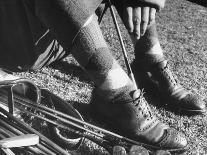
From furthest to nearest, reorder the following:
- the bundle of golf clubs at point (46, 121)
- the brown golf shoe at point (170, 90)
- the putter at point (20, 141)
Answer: the brown golf shoe at point (170, 90), the bundle of golf clubs at point (46, 121), the putter at point (20, 141)

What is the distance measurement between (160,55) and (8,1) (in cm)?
90

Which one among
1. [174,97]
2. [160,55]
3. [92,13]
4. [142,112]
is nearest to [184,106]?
[174,97]

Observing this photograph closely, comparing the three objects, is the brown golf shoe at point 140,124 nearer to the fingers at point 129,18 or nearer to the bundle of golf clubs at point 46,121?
the bundle of golf clubs at point 46,121

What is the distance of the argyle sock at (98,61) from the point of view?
1.67m

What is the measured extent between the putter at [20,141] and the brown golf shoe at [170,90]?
0.99 metres

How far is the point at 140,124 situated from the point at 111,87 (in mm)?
216

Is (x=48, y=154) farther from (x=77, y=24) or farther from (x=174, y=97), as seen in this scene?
(x=174, y=97)

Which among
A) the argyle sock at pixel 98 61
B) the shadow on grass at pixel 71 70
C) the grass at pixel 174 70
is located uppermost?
the argyle sock at pixel 98 61

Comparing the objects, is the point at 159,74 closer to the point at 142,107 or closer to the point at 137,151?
the point at 142,107

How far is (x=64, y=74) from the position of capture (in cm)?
238

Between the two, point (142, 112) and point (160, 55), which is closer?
point (142, 112)

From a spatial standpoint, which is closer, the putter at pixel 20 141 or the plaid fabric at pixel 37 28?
the putter at pixel 20 141

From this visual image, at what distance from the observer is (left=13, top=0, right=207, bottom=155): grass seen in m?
2.02

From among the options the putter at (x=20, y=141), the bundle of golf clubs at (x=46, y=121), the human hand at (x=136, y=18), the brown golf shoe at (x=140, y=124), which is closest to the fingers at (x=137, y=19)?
the human hand at (x=136, y=18)
